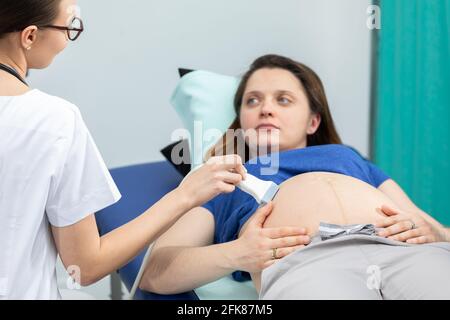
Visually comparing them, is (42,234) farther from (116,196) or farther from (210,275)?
(210,275)

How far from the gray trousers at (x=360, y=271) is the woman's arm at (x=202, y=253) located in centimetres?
7

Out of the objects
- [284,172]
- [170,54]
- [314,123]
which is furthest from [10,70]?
[170,54]

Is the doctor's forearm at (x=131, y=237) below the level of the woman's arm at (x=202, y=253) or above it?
above

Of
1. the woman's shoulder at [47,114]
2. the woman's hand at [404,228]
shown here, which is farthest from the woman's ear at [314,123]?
the woman's shoulder at [47,114]

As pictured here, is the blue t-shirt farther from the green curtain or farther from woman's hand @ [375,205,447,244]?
the green curtain

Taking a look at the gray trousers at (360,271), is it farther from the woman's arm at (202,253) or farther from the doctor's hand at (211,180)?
the doctor's hand at (211,180)

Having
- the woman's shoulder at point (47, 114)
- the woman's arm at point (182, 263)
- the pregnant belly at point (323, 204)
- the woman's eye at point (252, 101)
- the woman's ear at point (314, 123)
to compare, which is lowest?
the woman's arm at point (182, 263)

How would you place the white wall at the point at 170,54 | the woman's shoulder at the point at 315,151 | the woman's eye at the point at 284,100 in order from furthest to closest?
the white wall at the point at 170,54 → the woman's eye at the point at 284,100 → the woman's shoulder at the point at 315,151

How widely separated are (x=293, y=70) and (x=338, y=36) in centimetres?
79

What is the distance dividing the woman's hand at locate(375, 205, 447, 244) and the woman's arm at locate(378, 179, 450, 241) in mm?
35

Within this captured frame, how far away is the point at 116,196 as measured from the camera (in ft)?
3.76

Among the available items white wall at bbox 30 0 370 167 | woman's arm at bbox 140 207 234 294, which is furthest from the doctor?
white wall at bbox 30 0 370 167

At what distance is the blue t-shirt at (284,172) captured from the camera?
1617 millimetres
